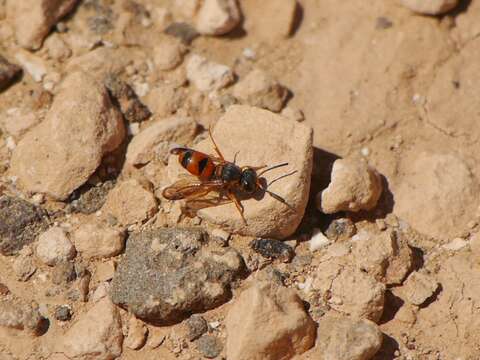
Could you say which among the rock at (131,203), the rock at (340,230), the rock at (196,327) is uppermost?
the rock at (131,203)

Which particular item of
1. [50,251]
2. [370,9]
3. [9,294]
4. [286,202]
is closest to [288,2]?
[370,9]

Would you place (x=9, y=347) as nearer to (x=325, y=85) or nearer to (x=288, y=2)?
(x=325, y=85)

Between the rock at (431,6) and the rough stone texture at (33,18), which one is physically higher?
the rock at (431,6)

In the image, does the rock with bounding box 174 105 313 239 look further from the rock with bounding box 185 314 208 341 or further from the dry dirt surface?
the rock with bounding box 185 314 208 341

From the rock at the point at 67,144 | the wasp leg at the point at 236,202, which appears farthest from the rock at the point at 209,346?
the rock at the point at 67,144

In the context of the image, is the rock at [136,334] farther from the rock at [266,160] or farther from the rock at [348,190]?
the rock at [348,190]
